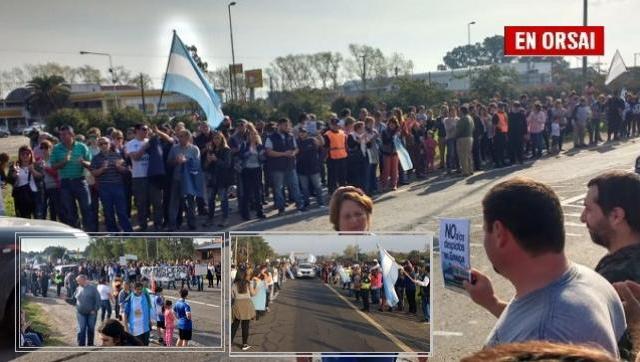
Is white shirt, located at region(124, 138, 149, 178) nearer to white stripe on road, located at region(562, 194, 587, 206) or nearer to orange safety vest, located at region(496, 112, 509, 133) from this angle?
white stripe on road, located at region(562, 194, 587, 206)

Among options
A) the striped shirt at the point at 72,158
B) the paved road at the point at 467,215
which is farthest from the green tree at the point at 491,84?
the striped shirt at the point at 72,158

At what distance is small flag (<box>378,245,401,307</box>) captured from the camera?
2.44m

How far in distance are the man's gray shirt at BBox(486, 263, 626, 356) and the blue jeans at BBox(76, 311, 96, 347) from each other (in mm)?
1468

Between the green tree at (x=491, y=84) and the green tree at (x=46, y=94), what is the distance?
180 feet

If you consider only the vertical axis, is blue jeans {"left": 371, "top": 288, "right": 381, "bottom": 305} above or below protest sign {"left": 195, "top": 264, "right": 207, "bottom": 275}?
below

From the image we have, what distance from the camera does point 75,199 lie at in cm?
1085

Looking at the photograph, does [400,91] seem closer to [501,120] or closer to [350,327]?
[501,120]

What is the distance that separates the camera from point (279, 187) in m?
12.3

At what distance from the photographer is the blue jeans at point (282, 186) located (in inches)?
485

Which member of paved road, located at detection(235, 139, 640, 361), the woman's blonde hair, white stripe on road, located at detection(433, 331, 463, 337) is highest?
the woman's blonde hair

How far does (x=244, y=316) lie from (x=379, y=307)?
49 centimetres

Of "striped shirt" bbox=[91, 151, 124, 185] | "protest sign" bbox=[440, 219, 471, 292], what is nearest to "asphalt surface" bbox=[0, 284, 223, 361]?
"protest sign" bbox=[440, 219, 471, 292]

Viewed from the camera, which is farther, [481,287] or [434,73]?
[434,73]

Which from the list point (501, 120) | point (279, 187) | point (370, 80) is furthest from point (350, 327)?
point (370, 80)
